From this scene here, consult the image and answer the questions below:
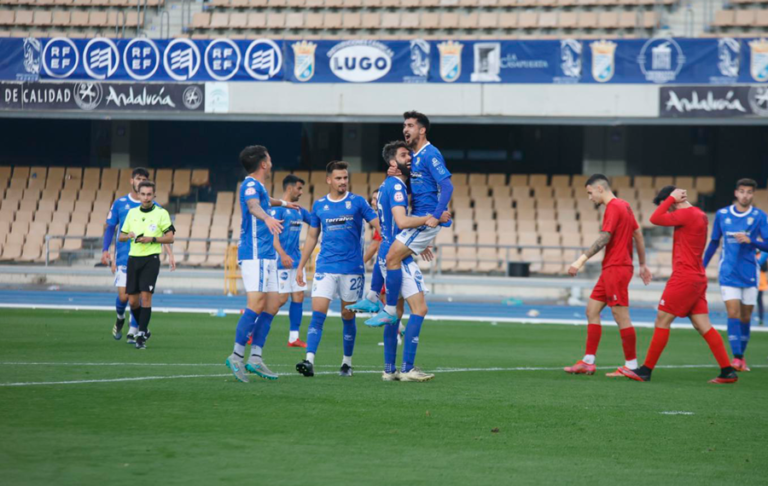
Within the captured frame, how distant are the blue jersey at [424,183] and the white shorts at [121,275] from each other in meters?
5.52

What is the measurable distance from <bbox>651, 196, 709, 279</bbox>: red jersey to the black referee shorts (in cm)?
618

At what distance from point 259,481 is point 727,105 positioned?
2222cm

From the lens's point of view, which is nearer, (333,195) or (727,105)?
(333,195)

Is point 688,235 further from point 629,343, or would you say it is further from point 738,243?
point 738,243

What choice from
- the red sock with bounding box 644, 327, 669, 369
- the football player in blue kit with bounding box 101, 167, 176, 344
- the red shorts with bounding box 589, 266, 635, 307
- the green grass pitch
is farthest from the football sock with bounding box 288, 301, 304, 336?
the red sock with bounding box 644, 327, 669, 369

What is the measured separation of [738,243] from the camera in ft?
36.3

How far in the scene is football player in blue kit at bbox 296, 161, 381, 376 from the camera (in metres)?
8.97

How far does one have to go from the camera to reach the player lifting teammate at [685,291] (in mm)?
9344

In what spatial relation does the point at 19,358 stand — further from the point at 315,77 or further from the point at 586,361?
the point at 315,77

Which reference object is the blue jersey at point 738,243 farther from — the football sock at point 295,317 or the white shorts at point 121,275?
the white shorts at point 121,275

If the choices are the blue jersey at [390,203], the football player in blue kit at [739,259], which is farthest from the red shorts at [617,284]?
the blue jersey at [390,203]

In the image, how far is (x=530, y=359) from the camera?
11.5m

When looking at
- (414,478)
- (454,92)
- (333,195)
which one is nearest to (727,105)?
(454,92)

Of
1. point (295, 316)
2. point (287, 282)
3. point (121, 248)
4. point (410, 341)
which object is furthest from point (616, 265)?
point (121, 248)
